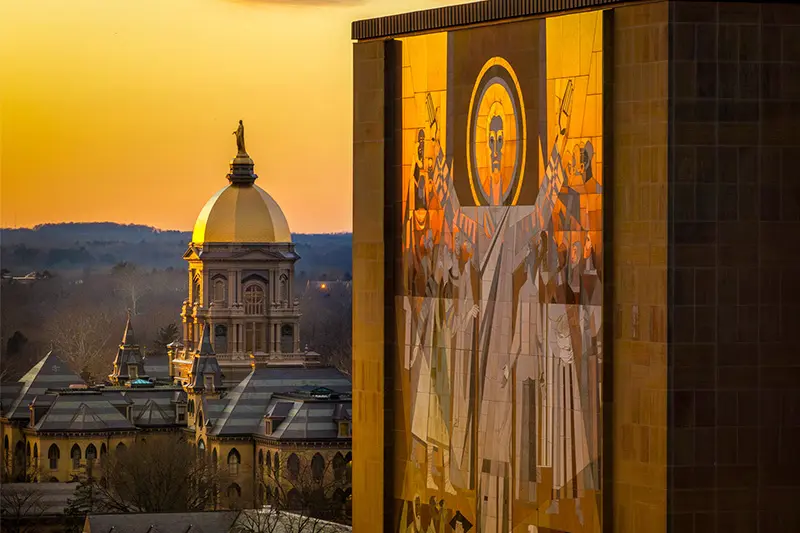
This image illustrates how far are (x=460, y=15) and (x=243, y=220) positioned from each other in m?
77.5

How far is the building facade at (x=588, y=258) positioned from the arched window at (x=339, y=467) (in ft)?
160

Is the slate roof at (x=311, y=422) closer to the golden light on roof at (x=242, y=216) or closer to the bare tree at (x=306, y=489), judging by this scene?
the bare tree at (x=306, y=489)

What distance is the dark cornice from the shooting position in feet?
68.6

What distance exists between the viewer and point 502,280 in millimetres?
21906

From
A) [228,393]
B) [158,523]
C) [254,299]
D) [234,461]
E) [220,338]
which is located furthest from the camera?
[254,299]

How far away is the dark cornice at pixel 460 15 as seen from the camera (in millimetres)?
20920

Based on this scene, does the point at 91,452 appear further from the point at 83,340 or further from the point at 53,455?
the point at 83,340

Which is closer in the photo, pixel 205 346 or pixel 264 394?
pixel 264 394

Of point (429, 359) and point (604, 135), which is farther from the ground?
point (604, 135)

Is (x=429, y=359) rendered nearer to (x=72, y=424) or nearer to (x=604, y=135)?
(x=604, y=135)

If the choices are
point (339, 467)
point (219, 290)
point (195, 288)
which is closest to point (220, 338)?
point (219, 290)

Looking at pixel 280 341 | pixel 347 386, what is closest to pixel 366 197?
pixel 347 386
